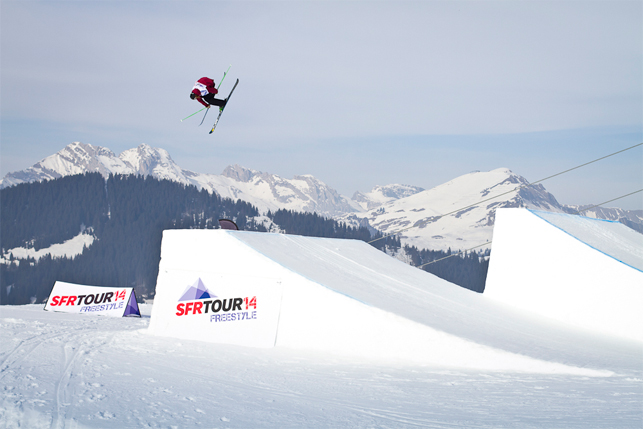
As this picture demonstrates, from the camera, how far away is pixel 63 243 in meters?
136

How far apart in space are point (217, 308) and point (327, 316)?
269cm

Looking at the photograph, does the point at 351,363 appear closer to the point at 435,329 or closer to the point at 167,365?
the point at 435,329

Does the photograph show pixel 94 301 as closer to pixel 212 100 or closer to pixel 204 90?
pixel 212 100

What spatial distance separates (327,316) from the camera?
10.1 meters

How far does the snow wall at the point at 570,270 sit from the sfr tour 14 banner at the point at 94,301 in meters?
16.0

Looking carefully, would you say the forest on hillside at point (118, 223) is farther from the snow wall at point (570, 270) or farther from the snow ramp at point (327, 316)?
the snow ramp at point (327, 316)

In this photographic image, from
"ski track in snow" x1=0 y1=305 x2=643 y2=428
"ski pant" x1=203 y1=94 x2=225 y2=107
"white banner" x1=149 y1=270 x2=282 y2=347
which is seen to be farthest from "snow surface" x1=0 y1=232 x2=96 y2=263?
"ski track in snow" x1=0 y1=305 x2=643 y2=428

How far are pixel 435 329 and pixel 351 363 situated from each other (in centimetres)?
183

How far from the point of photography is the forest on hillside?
114 m

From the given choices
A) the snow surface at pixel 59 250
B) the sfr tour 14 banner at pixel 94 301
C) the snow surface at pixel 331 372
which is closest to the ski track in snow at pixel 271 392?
the snow surface at pixel 331 372

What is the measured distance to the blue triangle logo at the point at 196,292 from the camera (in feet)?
36.5

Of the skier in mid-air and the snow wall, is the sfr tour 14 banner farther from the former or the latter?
the snow wall

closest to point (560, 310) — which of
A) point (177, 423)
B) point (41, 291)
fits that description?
point (177, 423)

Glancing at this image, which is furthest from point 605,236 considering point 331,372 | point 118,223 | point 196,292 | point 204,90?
point 118,223
